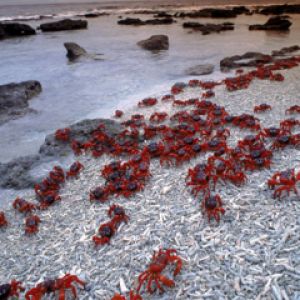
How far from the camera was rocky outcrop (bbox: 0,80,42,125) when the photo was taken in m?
14.2

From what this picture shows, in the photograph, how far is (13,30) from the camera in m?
44.0

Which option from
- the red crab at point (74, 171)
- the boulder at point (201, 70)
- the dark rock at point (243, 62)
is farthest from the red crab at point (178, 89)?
the red crab at point (74, 171)

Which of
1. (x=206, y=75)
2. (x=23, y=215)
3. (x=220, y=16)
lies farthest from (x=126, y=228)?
(x=220, y=16)

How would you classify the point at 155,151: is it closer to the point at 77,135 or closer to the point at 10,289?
the point at 77,135

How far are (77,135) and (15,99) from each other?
22.4ft

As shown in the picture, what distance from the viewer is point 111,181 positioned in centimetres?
697

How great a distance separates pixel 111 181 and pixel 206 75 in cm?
1266

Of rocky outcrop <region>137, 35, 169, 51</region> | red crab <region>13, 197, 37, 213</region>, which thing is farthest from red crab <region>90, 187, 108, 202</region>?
rocky outcrop <region>137, 35, 169, 51</region>

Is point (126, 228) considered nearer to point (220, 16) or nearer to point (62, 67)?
point (62, 67)

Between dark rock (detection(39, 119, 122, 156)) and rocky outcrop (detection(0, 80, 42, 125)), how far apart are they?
4917mm

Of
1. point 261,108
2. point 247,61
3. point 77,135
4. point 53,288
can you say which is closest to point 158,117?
point 77,135

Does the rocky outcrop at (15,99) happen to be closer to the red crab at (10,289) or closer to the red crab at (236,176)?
the red crab at (10,289)

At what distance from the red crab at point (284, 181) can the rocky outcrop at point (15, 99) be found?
11.7 meters

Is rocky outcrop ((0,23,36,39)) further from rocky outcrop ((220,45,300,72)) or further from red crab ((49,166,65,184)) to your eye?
red crab ((49,166,65,184))
